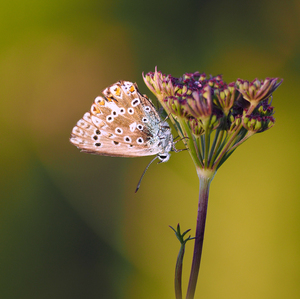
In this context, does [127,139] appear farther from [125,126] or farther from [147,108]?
[147,108]

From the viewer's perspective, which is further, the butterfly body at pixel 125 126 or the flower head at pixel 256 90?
the butterfly body at pixel 125 126

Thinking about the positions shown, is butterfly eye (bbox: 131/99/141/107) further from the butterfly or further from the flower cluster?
→ the flower cluster

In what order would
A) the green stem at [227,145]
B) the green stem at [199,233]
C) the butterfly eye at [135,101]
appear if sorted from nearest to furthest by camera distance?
the green stem at [199,233] → the green stem at [227,145] → the butterfly eye at [135,101]

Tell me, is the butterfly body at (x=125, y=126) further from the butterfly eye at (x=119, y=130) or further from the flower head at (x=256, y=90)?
the flower head at (x=256, y=90)

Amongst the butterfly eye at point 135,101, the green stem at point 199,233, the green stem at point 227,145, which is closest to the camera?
the green stem at point 199,233

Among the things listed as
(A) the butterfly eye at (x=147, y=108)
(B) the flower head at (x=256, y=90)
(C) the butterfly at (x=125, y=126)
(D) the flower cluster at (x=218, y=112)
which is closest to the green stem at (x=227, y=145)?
(D) the flower cluster at (x=218, y=112)

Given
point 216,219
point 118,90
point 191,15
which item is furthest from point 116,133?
point 191,15
